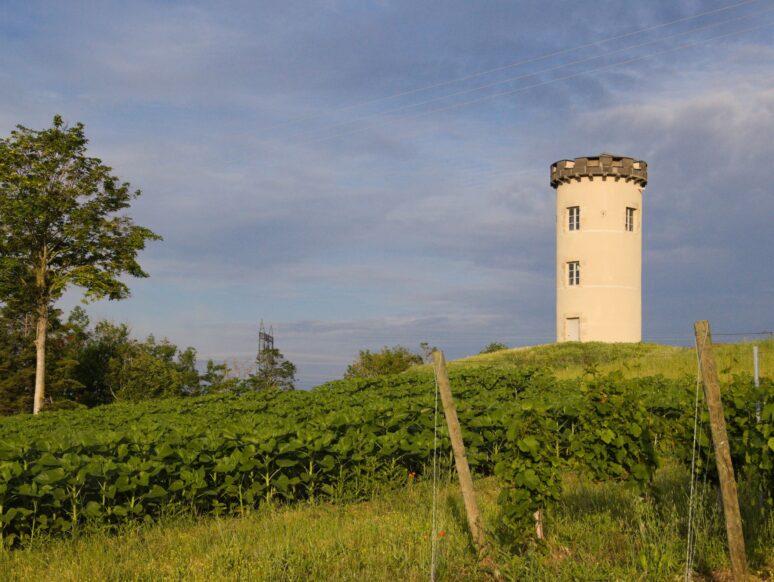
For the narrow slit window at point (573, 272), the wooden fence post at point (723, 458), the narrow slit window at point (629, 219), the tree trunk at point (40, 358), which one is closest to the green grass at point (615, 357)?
the narrow slit window at point (573, 272)

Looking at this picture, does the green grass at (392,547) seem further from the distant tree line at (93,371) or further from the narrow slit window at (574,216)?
the narrow slit window at (574,216)

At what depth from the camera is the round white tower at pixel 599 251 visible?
34.7 m

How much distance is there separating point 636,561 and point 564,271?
31583 millimetres

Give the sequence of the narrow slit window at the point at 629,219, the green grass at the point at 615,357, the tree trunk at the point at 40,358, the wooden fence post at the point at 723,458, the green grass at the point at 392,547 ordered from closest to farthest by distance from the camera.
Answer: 1. the wooden fence post at the point at 723,458
2. the green grass at the point at 392,547
3. the green grass at the point at 615,357
4. the tree trunk at the point at 40,358
5. the narrow slit window at the point at 629,219

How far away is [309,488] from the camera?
25.9 feet

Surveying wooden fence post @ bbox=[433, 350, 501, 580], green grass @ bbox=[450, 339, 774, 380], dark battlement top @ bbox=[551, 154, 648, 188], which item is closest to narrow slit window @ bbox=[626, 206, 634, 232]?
dark battlement top @ bbox=[551, 154, 648, 188]

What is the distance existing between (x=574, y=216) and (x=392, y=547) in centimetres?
3227

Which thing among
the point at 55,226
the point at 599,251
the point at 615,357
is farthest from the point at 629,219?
the point at 55,226

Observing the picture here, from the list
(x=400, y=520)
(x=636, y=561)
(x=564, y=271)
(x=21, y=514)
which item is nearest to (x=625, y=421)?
(x=636, y=561)

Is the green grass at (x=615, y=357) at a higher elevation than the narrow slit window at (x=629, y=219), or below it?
below

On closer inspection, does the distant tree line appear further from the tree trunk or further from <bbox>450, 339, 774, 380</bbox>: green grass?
<bbox>450, 339, 774, 380</bbox>: green grass

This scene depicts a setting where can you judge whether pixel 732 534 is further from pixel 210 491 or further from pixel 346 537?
pixel 210 491

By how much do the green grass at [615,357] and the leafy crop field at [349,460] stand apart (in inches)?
481

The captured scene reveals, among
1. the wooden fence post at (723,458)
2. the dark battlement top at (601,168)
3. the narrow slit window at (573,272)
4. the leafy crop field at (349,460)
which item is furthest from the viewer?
the narrow slit window at (573,272)
